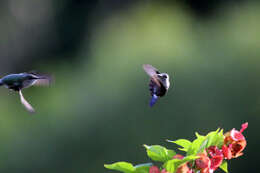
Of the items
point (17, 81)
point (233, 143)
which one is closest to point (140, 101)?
point (17, 81)

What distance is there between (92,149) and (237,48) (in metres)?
2.46

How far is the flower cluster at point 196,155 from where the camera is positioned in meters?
1.80

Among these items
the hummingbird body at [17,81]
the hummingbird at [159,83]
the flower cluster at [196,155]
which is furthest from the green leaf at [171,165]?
the hummingbird body at [17,81]

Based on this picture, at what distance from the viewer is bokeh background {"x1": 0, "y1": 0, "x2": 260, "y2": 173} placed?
6.56 meters

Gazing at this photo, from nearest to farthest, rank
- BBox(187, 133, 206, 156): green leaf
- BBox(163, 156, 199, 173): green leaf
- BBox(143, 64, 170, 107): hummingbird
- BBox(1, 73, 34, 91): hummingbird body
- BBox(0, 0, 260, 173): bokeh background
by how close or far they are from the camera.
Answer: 1. BBox(163, 156, 199, 173): green leaf
2. BBox(187, 133, 206, 156): green leaf
3. BBox(1, 73, 34, 91): hummingbird body
4. BBox(143, 64, 170, 107): hummingbird
5. BBox(0, 0, 260, 173): bokeh background

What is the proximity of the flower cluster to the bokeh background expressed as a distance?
4.28 m

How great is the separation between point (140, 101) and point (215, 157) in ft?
15.8

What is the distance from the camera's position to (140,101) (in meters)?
6.73

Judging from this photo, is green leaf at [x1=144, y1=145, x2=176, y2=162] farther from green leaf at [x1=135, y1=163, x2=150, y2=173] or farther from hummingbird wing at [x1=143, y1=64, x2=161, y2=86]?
hummingbird wing at [x1=143, y1=64, x2=161, y2=86]

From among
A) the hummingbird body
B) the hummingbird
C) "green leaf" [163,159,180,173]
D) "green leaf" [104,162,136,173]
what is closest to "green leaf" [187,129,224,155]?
"green leaf" [163,159,180,173]

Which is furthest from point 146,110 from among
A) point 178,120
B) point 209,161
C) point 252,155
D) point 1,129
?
point 209,161

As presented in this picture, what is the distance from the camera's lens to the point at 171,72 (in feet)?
22.7

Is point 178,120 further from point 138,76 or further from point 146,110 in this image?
point 138,76

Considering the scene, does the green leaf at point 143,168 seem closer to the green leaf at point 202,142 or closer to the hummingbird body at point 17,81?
the green leaf at point 202,142
